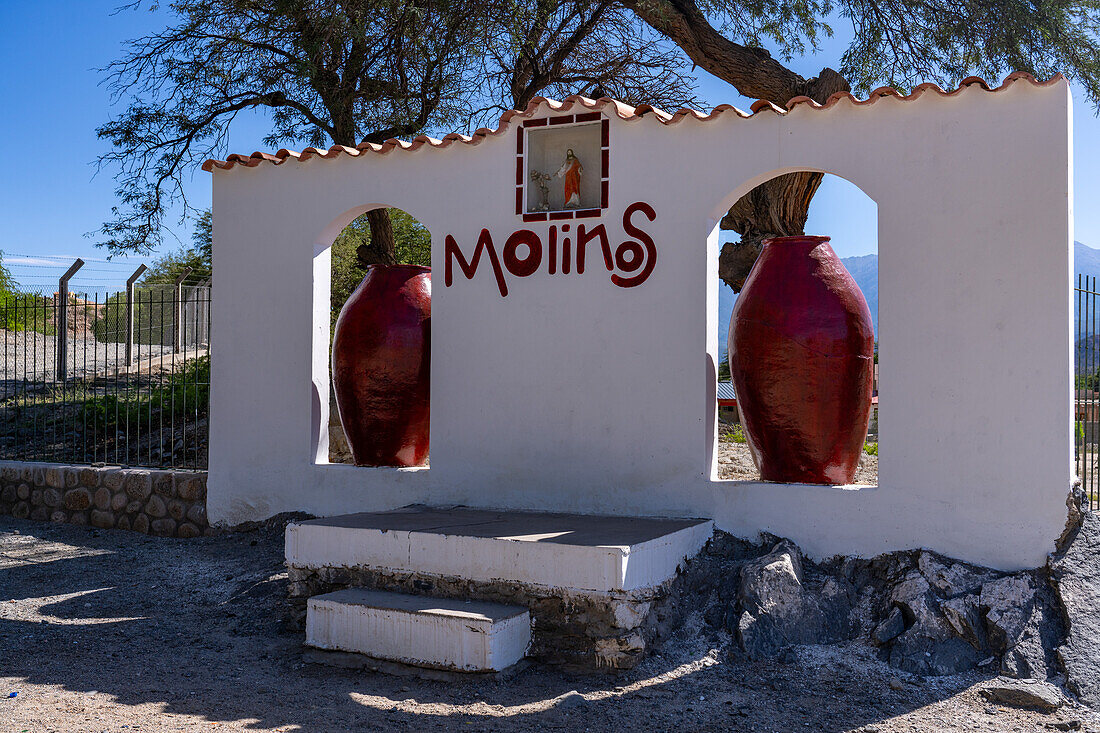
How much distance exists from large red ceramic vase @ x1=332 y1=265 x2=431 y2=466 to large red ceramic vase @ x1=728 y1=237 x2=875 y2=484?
2.22 metres

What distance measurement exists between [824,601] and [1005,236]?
2020mm

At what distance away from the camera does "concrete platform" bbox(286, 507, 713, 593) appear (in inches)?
174

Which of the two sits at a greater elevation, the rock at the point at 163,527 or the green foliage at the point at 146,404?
the green foliage at the point at 146,404

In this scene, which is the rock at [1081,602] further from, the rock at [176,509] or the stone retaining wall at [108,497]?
the rock at [176,509]

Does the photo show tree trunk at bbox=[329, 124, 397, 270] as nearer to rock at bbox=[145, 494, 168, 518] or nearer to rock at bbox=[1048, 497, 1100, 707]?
rock at bbox=[145, 494, 168, 518]

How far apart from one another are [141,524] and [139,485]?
305 millimetres

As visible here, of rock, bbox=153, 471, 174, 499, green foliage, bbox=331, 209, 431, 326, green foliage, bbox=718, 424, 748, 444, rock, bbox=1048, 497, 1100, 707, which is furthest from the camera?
green foliage, bbox=331, 209, 431, 326

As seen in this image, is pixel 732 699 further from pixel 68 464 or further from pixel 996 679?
pixel 68 464

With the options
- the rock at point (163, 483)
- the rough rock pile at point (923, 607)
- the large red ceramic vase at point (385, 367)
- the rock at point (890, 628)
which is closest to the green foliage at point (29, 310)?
the rock at point (163, 483)

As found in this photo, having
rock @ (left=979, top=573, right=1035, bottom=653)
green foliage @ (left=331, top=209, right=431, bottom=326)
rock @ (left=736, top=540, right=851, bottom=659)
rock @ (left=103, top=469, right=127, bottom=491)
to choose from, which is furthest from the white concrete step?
green foliage @ (left=331, top=209, right=431, bottom=326)

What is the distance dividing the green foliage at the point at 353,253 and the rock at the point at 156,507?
6767mm

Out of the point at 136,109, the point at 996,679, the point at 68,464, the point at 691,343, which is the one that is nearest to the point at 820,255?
the point at 691,343

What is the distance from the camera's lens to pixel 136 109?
10773 mm

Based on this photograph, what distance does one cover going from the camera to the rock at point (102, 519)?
310 inches
